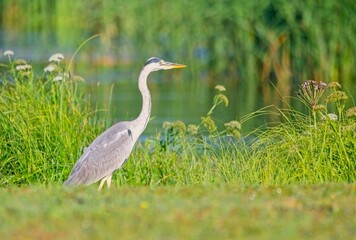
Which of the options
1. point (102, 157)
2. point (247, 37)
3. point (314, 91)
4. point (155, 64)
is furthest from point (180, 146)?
point (247, 37)

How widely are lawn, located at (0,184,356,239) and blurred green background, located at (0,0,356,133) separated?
964cm

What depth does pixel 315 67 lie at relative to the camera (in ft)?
71.6

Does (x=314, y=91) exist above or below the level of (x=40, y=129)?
above

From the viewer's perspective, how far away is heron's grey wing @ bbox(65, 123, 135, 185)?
9984 millimetres

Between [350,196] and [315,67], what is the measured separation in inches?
558

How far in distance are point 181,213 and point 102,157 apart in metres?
3.29

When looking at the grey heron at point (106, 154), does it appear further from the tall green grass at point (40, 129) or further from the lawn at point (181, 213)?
the lawn at point (181, 213)

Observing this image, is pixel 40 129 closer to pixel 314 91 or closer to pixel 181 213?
pixel 314 91

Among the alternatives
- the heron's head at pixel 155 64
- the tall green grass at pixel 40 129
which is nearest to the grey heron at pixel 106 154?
the heron's head at pixel 155 64

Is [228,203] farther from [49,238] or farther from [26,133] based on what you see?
[26,133]

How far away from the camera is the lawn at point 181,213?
646 cm

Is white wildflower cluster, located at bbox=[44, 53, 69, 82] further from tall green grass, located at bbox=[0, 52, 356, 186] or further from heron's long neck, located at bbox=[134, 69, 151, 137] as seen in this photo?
heron's long neck, located at bbox=[134, 69, 151, 137]

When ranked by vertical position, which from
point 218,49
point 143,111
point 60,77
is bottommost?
point 143,111

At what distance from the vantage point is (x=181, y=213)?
6965mm
